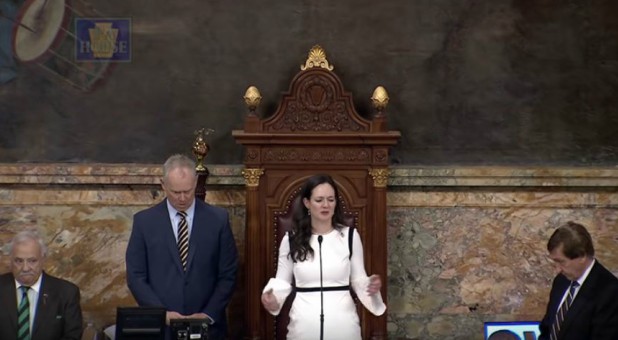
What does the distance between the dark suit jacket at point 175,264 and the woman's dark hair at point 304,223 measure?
2.43 feet

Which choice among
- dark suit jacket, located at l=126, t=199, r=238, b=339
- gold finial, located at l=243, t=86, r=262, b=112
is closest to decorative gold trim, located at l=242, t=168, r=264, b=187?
gold finial, located at l=243, t=86, r=262, b=112

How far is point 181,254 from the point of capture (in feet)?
21.3

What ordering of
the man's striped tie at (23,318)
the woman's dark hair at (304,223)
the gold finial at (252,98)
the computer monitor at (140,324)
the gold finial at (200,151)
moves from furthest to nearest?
the gold finial at (200,151), the gold finial at (252,98), the man's striped tie at (23,318), the woman's dark hair at (304,223), the computer monitor at (140,324)

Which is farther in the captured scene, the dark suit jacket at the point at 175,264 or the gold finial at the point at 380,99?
the gold finial at the point at 380,99

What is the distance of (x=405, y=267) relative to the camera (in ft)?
26.3

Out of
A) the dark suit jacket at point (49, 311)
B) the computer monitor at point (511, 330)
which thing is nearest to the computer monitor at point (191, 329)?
the dark suit jacket at point (49, 311)

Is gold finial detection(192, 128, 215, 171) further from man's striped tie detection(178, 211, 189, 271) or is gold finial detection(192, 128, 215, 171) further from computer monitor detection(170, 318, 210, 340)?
computer monitor detection(170, 318, 210, 340)

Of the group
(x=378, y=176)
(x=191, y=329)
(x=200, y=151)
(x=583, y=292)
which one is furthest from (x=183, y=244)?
(x=583, y=292)

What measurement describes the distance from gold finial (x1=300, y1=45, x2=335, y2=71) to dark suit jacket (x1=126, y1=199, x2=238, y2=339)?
1624 mm

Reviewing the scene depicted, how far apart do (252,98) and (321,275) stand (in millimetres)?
1959

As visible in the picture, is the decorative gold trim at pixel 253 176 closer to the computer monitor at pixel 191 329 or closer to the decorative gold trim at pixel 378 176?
the decorative gold trim at pixel 378 176

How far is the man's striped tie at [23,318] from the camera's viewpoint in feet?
19.7

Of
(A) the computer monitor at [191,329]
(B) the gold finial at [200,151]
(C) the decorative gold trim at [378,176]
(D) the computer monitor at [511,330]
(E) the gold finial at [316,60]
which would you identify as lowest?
(D) the computer monitor at [511,330]

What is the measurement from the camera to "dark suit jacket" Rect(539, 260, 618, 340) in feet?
16.6
